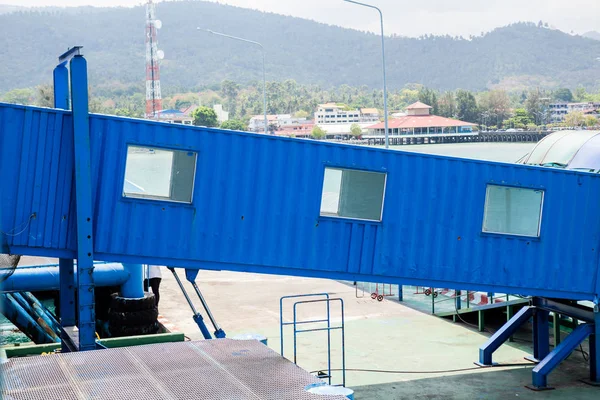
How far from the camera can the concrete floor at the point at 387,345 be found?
13711mm

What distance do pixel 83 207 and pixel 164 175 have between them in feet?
4.74

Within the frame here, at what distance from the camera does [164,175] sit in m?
11.7

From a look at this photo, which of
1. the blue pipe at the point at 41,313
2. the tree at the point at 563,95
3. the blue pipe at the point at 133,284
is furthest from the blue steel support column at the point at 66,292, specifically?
the tree at the point at 563,95

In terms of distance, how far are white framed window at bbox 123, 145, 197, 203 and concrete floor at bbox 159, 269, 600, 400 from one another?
4916 mm

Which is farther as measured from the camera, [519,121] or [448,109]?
[448,109]

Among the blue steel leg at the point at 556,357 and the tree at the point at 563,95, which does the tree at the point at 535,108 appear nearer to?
the tree at the point at 563,95

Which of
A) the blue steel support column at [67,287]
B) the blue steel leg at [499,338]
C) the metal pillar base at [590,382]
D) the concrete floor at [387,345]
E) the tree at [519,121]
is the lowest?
the concrete floor at [387,345]

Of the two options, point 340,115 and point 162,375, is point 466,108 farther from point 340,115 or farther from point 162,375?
point 162,375

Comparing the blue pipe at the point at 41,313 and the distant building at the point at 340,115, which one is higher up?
the distant building at the point at 340,115

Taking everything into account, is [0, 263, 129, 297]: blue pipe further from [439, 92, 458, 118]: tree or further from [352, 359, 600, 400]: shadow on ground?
[439, 92, 458, 118]: tree

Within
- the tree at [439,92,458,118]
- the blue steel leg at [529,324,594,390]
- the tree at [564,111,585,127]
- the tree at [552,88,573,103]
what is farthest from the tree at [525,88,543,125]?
the blue steel leg at [529,324,594,390]

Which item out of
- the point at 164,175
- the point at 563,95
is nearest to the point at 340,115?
the point at 563,95

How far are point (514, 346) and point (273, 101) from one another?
532ft

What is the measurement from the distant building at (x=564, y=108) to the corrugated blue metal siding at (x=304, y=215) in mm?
107025
